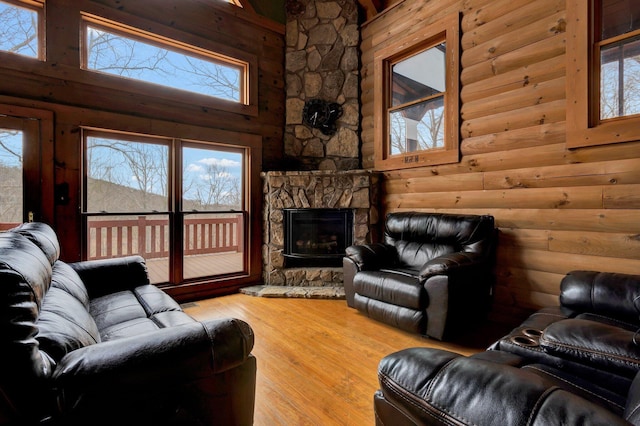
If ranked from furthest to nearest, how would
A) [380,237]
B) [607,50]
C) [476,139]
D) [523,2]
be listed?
[380,237] → [476,139] → [523,2] → [607,50]

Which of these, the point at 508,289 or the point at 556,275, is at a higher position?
the point at 556,275

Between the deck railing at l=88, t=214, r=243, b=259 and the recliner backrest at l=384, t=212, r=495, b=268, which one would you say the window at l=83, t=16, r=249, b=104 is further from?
the recliner backrest at l=384, t=212, r=495, b=268

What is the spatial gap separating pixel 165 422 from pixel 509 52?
142 inches

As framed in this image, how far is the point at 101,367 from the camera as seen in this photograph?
94cm

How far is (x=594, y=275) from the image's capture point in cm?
186

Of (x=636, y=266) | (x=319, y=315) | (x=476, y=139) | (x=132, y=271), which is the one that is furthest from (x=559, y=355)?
(x=132, y=271)

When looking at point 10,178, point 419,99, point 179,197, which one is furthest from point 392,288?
point 10,178

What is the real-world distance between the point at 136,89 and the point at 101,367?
3.19 metres

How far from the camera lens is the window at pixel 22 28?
2711mm

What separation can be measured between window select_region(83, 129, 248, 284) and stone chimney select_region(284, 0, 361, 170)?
2.87 ft

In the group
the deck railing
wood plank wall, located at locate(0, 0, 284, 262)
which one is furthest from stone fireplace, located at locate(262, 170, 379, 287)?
the deck railing

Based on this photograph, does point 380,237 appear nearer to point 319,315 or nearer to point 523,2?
point 319,315

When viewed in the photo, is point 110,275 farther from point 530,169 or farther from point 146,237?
point 530,169

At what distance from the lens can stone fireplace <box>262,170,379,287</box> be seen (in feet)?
13.0
